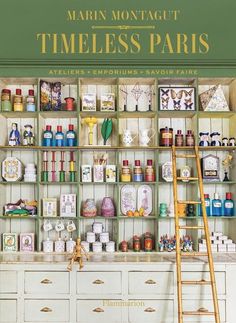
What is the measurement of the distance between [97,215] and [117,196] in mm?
333

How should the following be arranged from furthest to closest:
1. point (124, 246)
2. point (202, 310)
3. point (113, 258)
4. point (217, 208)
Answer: point (217, 208), point (124, 246), point (113, 258), point (202, 310)

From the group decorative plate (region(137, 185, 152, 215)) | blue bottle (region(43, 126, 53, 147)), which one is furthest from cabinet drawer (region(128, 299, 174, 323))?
blue bottle (region(43, 126, 53, 147))

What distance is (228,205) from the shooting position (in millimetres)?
4336

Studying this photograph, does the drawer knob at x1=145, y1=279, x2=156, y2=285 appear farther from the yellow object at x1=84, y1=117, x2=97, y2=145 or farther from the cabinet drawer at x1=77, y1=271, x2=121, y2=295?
the yellow object at x1=84, y1=117, x2=97, y2=145

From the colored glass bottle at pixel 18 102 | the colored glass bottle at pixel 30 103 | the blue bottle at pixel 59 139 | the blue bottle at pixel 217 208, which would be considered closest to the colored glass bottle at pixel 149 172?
the blue bottle at pixel 217 208

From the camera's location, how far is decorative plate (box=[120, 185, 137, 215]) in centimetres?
441

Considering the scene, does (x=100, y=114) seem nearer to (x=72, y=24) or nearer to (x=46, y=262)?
(x=72, y=24)

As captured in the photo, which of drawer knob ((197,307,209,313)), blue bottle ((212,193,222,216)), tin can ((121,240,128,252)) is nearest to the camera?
drawer knob ((197,307,209,313))

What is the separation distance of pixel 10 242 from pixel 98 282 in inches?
42.6

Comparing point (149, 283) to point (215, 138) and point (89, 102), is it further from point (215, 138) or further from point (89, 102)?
point (89, 102)

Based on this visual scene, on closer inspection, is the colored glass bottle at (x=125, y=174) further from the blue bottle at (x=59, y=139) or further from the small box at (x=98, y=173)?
the blue bottle at (x=59, y=139)

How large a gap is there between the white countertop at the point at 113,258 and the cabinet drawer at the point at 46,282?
0.34 feet

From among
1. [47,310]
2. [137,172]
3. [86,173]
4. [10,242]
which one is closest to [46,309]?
[47,310]

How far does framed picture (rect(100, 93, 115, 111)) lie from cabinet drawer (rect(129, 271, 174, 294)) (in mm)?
1630
